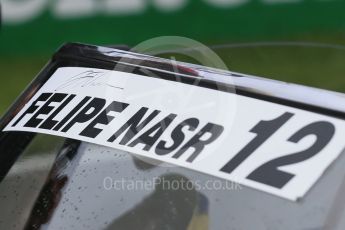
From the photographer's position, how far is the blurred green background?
775 centimetres

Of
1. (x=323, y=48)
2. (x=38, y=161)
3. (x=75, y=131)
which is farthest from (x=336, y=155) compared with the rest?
(x=323, y=48)

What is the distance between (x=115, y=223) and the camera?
7.75 feet

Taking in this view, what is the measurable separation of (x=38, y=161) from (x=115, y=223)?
421 millimetres

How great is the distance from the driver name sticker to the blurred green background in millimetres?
4801

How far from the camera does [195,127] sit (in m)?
2.30

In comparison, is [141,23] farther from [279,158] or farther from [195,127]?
[279,158]

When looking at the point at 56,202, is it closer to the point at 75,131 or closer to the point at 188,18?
the point at 75,131

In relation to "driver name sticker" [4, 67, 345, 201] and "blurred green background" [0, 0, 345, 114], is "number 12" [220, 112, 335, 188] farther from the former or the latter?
"blurred green background" [0, 0, 345, 114]

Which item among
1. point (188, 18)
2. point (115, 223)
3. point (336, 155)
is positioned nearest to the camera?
point (336, 155)

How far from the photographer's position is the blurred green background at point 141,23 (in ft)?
25.4
